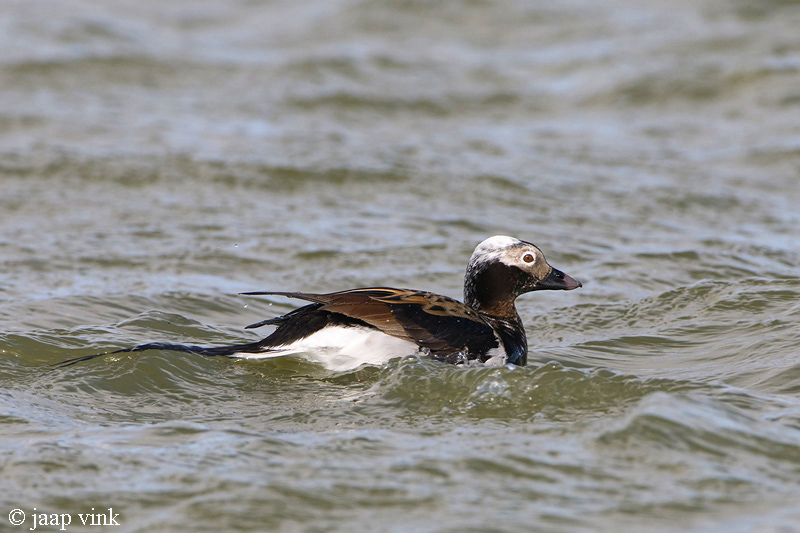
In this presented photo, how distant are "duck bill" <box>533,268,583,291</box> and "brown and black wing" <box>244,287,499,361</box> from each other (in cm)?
75

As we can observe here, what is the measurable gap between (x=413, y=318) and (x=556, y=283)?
125 cm

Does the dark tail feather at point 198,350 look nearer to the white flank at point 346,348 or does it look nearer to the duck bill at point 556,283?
the white flank at point 346,348

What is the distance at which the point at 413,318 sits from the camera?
593 centimetres

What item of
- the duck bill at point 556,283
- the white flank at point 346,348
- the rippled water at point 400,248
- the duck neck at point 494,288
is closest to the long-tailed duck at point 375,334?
the white flank at point 346,348

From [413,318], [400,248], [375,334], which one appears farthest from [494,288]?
[400,248]

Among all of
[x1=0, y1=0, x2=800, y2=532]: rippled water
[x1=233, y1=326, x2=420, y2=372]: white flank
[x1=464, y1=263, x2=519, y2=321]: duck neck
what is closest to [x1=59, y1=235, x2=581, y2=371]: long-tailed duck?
[x1=233, y1=326, x2=420, y2=372]: white flank

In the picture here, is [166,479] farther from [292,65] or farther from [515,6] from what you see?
[515,6]

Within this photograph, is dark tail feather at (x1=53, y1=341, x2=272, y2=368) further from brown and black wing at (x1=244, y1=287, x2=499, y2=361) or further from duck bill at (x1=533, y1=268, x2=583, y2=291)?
duck bill at (x1=533, y1=268, x2=583, y2=291)

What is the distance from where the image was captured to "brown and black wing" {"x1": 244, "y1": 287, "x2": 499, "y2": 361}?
19.3ft

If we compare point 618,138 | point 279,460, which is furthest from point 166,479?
point 618,138

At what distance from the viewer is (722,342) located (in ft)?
22.6

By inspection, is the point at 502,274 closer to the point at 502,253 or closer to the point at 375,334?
the point at 502,253

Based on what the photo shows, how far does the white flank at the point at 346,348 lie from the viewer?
19.3ft

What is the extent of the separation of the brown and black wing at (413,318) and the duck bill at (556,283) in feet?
2.46
